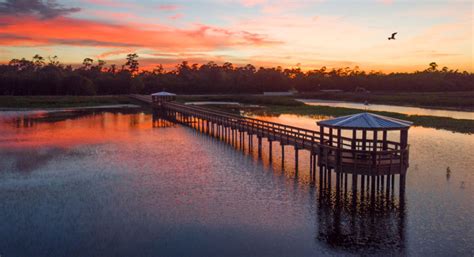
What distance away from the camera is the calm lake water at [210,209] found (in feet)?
55.0

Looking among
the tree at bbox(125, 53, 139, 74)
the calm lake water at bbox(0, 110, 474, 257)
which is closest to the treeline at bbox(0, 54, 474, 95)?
the tree at bbox(125, 53, 139, 74)

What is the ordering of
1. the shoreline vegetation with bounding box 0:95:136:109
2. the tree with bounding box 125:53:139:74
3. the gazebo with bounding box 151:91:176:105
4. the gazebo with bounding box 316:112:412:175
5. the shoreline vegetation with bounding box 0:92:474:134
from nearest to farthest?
the gazebo with bounding box 316:112:412:175 → the shoreline vegetation with bounding box 0:92:474:134 → the gazebo with bounding box 151:91:176:105 → the shoreline vegetation with bounding box 0:95:136:109 → the tree with bounding box 125:53:139:74

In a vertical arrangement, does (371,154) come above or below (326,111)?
above

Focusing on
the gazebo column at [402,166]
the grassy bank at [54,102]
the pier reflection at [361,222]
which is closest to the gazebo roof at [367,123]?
the gazebo column at [402,166]

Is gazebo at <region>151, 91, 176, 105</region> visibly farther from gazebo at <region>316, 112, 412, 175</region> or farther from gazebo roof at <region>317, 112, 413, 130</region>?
gazebo at <region>316, 112, 412, 175</region>

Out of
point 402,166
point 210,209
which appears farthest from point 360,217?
point 210,209

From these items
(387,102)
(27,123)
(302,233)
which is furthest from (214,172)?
(387,102)

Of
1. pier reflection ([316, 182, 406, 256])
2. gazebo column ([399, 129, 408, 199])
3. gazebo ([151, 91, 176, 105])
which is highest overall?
gazebo ([151, 91, 176, 105])

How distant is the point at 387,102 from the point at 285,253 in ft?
283

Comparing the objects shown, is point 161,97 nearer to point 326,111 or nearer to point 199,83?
point 326,111

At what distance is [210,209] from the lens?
69.4ft

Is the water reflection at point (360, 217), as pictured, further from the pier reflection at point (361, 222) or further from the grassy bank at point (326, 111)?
the grassy bank at point (326, 111)

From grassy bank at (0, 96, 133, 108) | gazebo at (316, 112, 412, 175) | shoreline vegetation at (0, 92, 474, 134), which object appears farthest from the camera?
grassy bank at (0, 96, 133, 108)

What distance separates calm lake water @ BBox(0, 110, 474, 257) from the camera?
16750 millimetres
